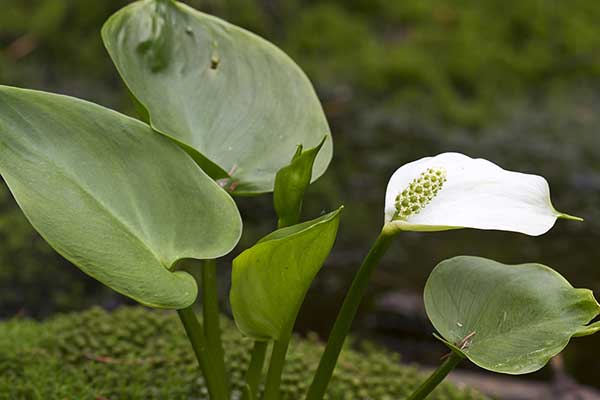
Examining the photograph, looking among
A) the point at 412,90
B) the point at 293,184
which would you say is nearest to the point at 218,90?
the point at 293,184

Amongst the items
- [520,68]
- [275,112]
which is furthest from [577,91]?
[275,112]

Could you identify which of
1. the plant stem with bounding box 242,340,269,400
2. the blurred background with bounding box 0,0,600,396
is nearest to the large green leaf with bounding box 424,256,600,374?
the plant stem with bounding box 242,340,269,400

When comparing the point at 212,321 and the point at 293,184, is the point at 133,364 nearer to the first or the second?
the point at 212,321

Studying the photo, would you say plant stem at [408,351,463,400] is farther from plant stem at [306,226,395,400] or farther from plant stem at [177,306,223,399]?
plant stem at [177,306,223,399]

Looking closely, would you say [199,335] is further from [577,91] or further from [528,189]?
[577,91]

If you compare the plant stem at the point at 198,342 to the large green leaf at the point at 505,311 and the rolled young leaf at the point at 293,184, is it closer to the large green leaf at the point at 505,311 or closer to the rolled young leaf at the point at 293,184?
the rolled young leaf at the point at 293,184
